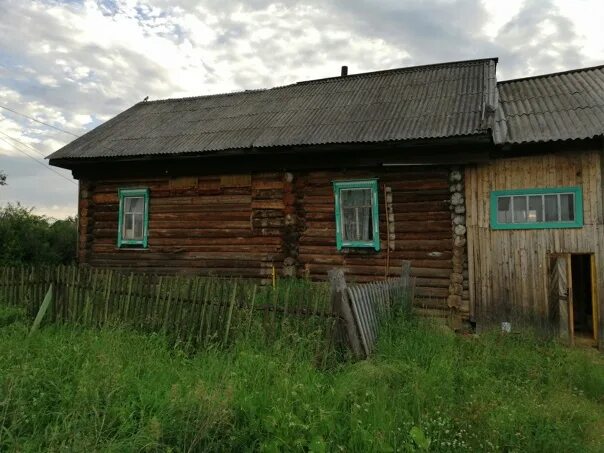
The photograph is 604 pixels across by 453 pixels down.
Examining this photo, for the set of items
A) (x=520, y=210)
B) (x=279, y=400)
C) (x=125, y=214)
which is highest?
(x=125, y=214)

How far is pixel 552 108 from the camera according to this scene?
8352mm

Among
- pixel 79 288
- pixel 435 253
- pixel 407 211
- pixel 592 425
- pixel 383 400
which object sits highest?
pixel 407 211

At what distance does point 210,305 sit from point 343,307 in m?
1.67

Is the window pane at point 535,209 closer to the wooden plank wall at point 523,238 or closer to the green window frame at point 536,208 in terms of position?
the green window frame at point 536,208

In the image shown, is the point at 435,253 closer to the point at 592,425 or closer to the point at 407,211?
the point at 407,211

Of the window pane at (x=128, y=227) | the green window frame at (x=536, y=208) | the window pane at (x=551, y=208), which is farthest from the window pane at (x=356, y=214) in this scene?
the window pane at (x=128, y=227)

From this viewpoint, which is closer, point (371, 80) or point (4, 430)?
point (4, 430)

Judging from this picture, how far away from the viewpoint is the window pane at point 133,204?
35.6 ft

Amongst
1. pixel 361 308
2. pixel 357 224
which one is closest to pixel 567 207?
pixel 357 224

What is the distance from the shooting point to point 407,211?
850 cm

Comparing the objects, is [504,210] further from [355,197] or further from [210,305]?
[210,305]

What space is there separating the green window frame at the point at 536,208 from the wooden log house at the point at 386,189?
0.07 feet

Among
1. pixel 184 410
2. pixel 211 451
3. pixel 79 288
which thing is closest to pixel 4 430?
pixel 184 410

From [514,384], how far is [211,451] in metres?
3.12
